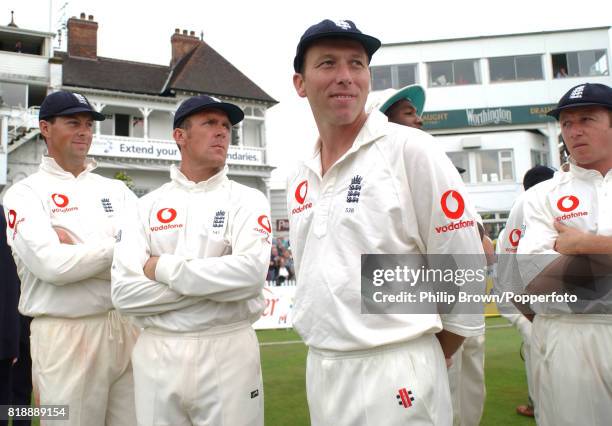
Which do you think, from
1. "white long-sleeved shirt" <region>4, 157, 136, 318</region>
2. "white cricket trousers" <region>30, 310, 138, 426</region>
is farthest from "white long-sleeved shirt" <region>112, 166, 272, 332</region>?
"white cricket trousers" <region>30, 310, 138, 426</region>

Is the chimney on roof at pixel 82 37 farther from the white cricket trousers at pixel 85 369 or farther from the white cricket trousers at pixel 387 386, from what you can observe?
the white cricket trousers at pixel 387 386

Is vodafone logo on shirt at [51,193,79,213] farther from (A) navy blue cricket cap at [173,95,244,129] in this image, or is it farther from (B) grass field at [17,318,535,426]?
(B) grass field at [17,318,535,426]

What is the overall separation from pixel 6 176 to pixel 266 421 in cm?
2455

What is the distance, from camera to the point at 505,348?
8953mm

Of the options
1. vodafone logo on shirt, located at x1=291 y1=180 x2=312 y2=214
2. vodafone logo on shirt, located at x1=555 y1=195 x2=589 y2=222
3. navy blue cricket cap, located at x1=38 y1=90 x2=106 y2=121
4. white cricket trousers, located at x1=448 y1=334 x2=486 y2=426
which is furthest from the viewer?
white cricket trousers, located at x1=448 y1=334 x2=486 y2=426

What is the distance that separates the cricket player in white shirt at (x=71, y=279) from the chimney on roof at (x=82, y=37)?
3191cm

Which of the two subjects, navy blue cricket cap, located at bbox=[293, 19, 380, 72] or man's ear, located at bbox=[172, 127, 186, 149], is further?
man's ear, located at bbox=[172, 127, 186, 149]

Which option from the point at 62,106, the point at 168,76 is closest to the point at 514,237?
the point at 62,106

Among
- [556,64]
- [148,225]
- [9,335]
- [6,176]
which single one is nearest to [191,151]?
[148,225]

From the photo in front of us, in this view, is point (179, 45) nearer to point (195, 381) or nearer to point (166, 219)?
point (166, 219)

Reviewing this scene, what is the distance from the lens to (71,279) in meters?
3.37

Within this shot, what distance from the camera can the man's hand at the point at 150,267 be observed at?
3064mm

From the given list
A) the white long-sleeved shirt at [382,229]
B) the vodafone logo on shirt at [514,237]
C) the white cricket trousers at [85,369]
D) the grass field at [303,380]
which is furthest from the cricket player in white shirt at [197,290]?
the grass field at [303,380]

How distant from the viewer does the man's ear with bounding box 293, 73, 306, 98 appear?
7.93ft
